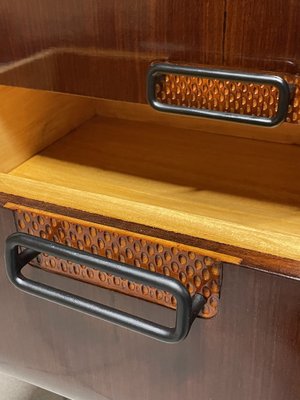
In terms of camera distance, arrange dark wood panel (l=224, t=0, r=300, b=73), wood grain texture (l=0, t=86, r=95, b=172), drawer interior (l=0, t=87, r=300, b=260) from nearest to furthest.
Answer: dark wood panel (l=224, t=0, r=300, b=73)
drawer interior (l=0, t=87, r=300, b=260)
wood grain texture (l=0, t=86, r=95, b=172)

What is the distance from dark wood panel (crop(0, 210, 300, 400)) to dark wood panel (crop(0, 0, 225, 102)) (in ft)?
0.41

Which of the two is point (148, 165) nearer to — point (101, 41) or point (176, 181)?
point (176, 181)

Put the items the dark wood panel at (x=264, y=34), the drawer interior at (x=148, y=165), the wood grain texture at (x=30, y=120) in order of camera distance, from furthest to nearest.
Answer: the wood grain texture at (x=30, y=120), the drawer interior at (x=148, y=165), the dark wood panel at (x=264, y=34)

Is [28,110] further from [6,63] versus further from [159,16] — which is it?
[159,16]

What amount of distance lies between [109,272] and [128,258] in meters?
0.03

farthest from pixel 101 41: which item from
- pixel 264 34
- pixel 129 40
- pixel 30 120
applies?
pixel 30 120

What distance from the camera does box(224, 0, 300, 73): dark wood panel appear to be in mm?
360

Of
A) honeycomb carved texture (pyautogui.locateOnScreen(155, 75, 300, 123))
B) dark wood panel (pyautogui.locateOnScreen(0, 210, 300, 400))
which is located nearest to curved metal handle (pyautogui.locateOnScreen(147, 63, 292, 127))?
honeycomb carved texture (pyautogui.locateOnScreen(155, 75, 300, 123))

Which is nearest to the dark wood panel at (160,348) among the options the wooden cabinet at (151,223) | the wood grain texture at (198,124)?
the wooden cabinet at (151,223)

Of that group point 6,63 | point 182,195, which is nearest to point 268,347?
point 182,195

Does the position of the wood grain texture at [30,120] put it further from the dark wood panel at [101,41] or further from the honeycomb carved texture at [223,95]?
the honeycomb carved texture at [223,95]

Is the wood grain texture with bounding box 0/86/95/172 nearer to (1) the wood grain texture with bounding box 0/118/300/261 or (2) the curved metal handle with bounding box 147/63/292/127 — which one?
(1) the wood grain texture with bounding box 0/118/300/261

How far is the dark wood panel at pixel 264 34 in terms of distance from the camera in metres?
0.36

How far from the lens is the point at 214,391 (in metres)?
0.44
